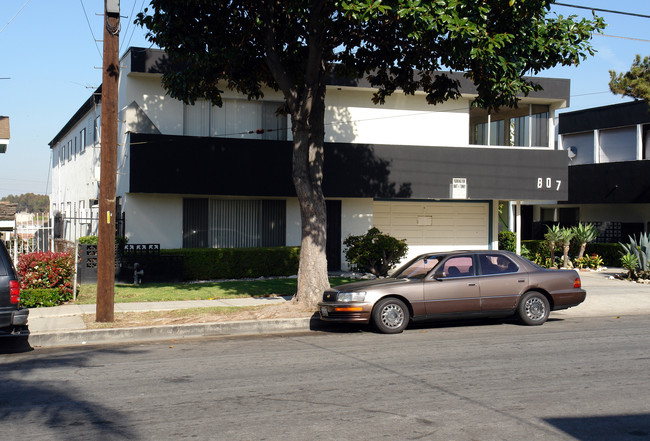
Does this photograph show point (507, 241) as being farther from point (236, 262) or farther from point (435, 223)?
point (236, 262)

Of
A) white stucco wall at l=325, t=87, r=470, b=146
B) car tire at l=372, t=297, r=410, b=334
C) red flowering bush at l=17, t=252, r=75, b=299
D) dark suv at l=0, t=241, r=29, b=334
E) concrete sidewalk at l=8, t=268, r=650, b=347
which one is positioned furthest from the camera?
white stucco wall at l=325, t=87, r=470, b=146

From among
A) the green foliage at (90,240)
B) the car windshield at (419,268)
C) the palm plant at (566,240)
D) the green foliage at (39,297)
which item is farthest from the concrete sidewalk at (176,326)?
the palm plant at (566,240)

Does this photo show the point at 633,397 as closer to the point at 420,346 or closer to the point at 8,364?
the point at 420,346

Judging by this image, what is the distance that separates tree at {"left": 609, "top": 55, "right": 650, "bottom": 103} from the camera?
2303cm

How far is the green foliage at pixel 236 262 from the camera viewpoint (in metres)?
19.7

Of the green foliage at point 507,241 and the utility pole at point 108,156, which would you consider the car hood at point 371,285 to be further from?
the green foliage at point 507,241

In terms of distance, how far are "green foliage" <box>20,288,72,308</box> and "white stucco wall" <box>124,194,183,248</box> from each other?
18.4 ft

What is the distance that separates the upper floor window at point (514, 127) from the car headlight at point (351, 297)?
14.0 metres

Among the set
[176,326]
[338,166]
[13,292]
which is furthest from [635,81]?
[13,292]

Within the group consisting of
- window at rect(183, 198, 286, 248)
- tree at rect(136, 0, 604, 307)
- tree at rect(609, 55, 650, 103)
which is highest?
tree at rect(609, 55, 650, 103)

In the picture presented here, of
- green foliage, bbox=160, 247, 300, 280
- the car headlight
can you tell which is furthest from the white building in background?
the car headlight

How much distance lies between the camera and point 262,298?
53.4ft

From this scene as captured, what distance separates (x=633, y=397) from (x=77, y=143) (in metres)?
28.3

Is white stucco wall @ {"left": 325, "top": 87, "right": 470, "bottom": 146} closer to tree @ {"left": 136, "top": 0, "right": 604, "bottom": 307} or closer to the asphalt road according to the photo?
tree @ {"left": 136, "top": 0, "right": 604, "bottom": 307}
